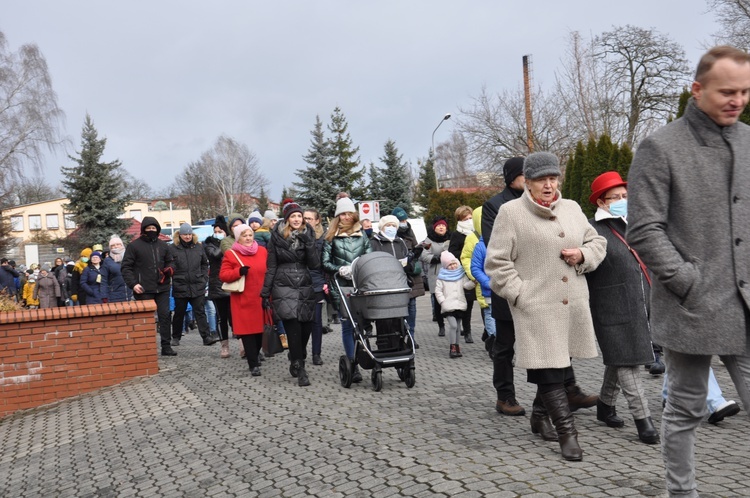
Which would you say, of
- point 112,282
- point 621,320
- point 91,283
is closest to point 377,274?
point 621,320

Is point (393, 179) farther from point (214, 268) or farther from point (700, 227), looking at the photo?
point (700, 227)

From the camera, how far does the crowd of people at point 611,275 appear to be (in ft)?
10.9

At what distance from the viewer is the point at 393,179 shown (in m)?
61.8

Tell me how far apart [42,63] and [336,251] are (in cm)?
4010

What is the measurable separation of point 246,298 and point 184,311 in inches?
144

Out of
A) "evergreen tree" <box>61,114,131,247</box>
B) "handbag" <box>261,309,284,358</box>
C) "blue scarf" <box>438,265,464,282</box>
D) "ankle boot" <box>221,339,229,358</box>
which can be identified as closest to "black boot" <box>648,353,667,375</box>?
"blue scarf" <box>438,265,464,282</box>

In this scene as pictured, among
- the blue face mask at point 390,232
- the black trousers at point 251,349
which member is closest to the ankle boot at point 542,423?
the blue face mask at point 390,232

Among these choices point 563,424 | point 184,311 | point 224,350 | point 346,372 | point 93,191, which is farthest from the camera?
point 93,191

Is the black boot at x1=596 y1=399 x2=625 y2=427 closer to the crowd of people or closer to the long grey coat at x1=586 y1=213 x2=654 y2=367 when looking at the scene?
the crowd of people

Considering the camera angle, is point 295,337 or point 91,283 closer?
point 295,337

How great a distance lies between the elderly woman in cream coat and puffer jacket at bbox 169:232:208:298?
8.39 meters

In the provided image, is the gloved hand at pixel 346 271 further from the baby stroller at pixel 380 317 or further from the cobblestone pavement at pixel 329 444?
the cobblestone pavement at pixel 329 444

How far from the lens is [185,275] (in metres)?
12.6

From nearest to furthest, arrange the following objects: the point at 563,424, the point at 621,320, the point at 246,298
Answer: the point at 563,424 → the point at 621,320 → the point at 246,298
